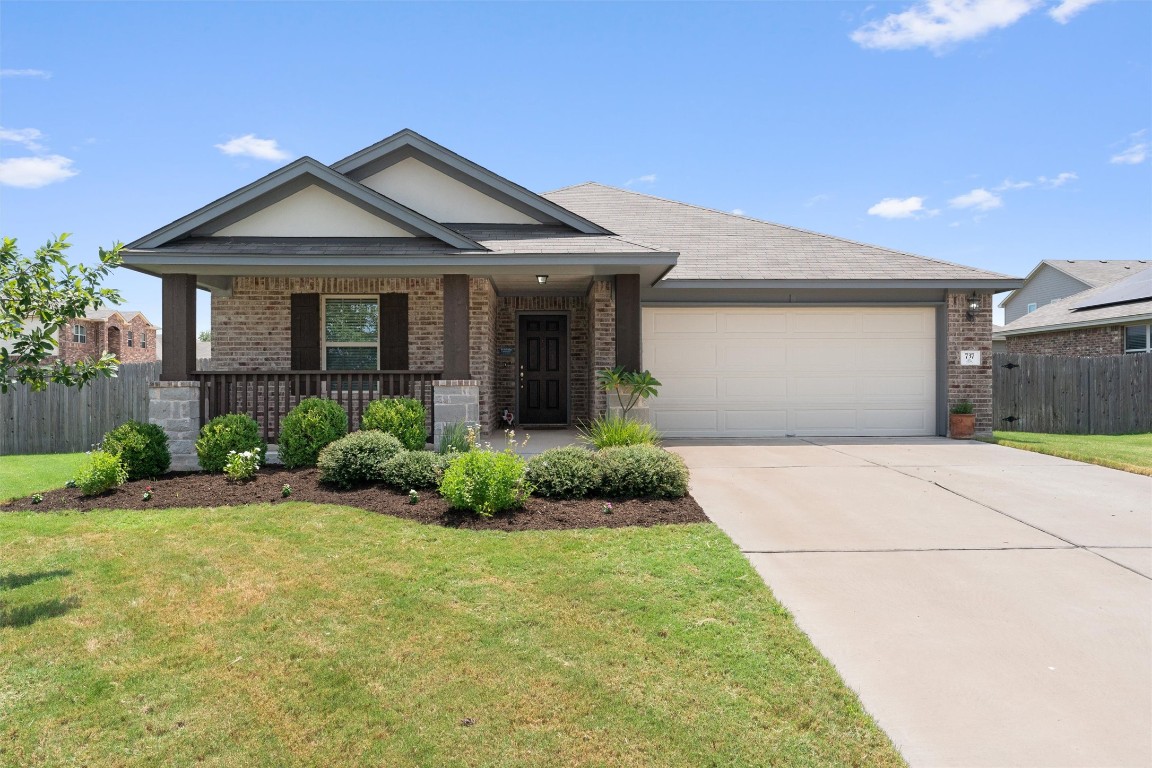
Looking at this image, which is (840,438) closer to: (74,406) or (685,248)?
(685,248)

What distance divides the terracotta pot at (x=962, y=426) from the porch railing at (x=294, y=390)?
9.24 metres

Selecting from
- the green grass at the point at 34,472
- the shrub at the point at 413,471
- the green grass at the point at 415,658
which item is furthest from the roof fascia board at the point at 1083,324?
the green grass at the point at 34,472

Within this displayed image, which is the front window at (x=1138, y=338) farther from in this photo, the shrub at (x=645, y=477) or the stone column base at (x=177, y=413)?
the stone column base at (x=177, y=413)

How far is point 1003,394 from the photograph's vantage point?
14.1 m

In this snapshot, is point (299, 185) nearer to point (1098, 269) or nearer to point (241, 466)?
point (241, 466)

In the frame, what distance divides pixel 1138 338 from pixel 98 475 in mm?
23656

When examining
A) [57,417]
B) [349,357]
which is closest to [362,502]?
[349,357]

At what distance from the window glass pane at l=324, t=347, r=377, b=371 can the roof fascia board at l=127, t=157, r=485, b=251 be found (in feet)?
9.26

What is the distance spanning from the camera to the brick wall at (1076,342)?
1733cm

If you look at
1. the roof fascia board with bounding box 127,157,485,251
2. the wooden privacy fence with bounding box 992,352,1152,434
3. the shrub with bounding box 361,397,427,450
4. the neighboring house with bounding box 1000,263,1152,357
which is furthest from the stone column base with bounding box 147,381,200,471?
the neighboring house with bounding box 1000,263,1152,357

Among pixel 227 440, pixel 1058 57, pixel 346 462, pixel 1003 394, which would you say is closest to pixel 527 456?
pixel 346 462

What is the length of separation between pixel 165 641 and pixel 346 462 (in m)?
3.42

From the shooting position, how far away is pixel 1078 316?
1852 cm

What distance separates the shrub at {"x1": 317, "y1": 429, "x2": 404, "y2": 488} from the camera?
6.71 m
